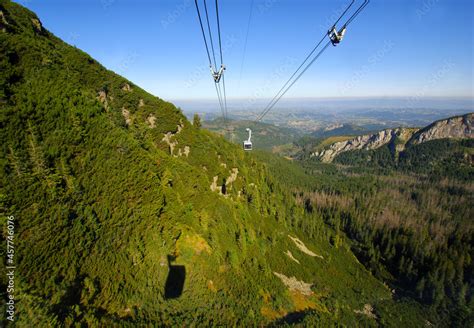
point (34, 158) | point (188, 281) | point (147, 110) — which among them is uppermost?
point (147, 110)

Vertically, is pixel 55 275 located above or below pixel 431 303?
above

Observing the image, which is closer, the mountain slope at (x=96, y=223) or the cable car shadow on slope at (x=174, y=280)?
the mountain slope at (x=96, y=223)

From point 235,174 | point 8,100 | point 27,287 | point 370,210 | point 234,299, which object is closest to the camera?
point 27,287

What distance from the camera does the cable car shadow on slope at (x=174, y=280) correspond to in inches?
867

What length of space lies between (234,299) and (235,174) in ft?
134

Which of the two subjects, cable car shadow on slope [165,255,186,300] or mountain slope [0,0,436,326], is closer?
mountain slope [0,0,436,326]

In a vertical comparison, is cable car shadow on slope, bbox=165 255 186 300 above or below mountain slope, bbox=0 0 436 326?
below

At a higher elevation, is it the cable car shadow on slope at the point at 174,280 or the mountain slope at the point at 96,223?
the mountain slope at the point at 96,223

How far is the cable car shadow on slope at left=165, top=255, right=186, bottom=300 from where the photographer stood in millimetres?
22031

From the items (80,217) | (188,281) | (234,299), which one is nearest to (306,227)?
(234,299)

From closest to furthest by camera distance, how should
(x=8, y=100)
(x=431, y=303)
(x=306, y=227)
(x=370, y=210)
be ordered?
(x=8, y=100), (x=431, y=303), (x=306, y=227), (x=370, y=210)

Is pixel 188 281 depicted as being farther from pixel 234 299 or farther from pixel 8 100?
pixel 8 100

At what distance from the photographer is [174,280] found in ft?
75.8

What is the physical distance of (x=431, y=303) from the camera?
7762cm
